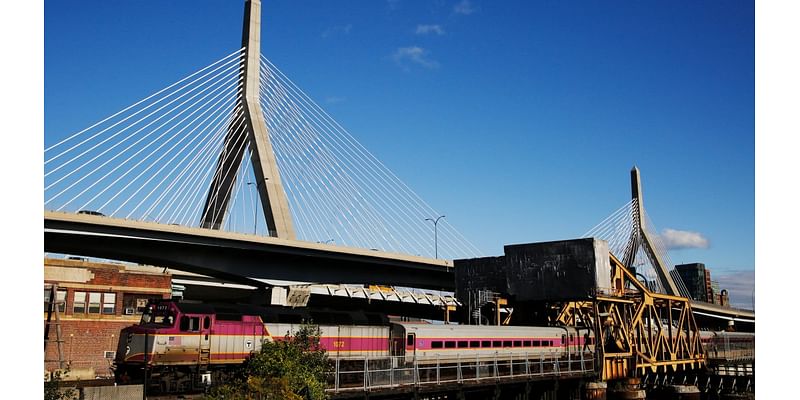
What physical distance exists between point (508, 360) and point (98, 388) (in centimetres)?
2429

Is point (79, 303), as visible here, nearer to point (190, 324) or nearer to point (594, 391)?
point (190, 324)

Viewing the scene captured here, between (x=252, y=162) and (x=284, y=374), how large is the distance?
27416 millimetres

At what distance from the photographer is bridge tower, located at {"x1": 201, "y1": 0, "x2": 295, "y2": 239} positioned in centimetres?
5138

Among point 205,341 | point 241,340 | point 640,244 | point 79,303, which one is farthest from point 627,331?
point 640,244

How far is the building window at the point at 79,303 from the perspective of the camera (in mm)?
51938

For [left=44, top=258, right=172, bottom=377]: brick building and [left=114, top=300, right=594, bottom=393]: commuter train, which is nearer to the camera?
[left=114, top=300, right=594, bottom=393]: commuter train

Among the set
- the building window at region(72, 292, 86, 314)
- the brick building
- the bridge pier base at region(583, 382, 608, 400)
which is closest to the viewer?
the bridge pier base at region(583, 382, 608, 400)

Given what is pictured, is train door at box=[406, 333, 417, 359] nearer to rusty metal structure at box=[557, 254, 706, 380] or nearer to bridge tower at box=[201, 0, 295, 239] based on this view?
rusty metal structure at box=[557, 254, 706, 380]

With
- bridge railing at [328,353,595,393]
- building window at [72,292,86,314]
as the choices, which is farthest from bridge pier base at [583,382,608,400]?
building window at [72,292,86,314]

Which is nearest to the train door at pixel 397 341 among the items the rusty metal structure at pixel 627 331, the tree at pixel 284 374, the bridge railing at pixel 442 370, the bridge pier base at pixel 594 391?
the bridge railing at pixel 442 370

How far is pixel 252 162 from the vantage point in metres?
52.3

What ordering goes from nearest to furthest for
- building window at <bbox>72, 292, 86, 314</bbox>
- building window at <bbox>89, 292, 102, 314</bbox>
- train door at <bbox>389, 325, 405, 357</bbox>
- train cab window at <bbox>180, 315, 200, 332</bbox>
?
1. train cab window at <bbox>180, 315, 200, 332</bbox>
2. train door at <bbox>389, 325, 405, 357</bbox>
3. building window at <bbox>72, 292, 86, 314</bbox>
4. building window at <bbox>89, 292, 102, 314</bbox>

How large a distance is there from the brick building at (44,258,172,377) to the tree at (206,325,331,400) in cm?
2470

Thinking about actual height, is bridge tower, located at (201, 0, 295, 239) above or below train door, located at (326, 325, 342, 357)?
above
